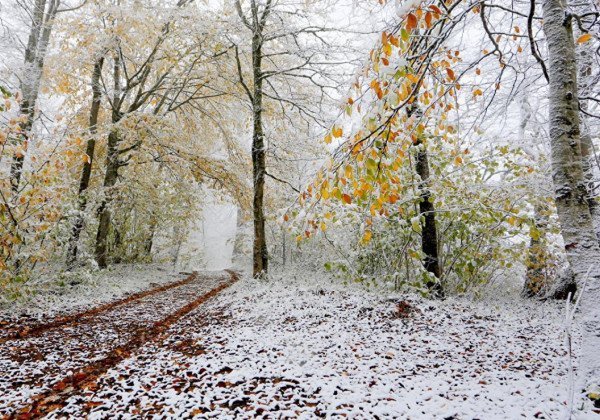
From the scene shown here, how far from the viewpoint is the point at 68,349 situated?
4422 millimetres

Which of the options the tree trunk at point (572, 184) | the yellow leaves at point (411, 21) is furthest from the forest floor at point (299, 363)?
the yellow leaves at point (411, 21)

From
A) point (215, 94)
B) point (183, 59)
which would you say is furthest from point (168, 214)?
point (183, 59)

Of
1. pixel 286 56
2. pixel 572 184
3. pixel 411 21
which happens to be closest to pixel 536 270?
pixel 572 184

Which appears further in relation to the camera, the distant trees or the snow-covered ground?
the distant trees

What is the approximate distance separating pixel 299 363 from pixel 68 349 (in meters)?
3.02

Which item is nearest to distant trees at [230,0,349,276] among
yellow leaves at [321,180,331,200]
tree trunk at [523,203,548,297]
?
tree trunk at [523,203,548,297]

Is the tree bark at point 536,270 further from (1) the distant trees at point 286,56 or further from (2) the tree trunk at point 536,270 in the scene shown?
(1) the distant trees at point 286,56

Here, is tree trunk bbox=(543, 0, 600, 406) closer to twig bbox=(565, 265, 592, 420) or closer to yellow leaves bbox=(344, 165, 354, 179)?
twig bbox=(565, 265, 592, 420)

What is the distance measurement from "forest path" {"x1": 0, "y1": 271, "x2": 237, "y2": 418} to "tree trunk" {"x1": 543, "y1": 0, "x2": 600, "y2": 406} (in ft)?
13.7

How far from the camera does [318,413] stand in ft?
9.09

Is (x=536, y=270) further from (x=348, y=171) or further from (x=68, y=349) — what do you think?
(x=68, y=349)

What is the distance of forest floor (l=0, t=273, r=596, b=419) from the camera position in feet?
9.39

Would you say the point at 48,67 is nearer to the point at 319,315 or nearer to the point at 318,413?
the point at 319,315

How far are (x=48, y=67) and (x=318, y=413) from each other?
33.6 ft
